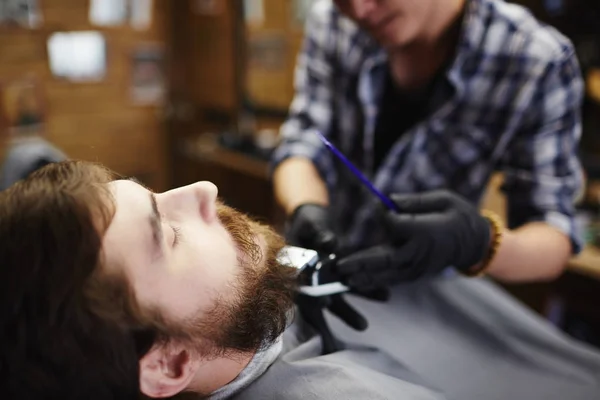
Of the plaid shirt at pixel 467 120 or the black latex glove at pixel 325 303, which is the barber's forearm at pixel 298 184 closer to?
the plaid shirt at pixel 467 120

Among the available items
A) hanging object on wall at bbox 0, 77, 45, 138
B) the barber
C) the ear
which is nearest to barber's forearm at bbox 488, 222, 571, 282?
the barber

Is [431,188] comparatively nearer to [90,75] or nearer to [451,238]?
[451,238]

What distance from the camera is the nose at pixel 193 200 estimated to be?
3.13 ft

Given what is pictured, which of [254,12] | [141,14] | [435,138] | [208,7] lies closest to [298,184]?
[435,138]

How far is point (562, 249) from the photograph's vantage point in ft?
4.55

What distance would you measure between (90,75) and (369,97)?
259 centimetres

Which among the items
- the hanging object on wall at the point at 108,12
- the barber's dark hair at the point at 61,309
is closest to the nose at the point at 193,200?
the barber's dark hair at the point at 61,309

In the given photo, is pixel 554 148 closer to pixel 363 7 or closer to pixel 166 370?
pixel 363 7

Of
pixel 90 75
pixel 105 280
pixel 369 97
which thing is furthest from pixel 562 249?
pixel 90 75

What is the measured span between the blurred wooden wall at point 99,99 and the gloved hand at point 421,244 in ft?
7.89

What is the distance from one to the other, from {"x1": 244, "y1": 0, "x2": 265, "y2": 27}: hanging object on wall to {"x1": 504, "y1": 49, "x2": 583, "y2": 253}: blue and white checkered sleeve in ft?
7.69

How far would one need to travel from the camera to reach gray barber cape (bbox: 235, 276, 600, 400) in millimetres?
997

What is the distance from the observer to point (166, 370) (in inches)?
34.1

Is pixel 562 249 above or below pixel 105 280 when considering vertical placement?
below
